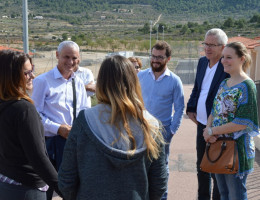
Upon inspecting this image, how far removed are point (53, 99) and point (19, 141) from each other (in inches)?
50.7

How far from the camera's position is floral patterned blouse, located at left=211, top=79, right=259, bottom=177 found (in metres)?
3.47

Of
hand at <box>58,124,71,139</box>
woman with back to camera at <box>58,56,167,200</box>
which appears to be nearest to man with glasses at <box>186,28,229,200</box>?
hand at <box>58,124,71,139</box>

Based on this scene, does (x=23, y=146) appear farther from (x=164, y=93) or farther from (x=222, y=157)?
(x=164, y=93)

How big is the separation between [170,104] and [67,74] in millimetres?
1432

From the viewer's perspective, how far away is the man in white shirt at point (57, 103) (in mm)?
3873

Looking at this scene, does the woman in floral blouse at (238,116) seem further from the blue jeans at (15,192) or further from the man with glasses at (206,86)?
the blue jeans at (15,192)

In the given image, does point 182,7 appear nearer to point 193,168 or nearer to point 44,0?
point 44,0

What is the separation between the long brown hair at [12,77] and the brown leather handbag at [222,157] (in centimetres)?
182

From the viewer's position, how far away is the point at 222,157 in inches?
142

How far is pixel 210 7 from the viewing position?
115m

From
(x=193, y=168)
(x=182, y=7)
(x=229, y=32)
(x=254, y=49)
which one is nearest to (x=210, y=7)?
(x=182, y=7)

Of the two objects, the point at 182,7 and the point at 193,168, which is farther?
the point at 182,7

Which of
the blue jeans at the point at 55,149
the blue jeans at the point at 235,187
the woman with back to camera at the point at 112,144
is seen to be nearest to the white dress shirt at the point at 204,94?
the blue jeans at the point at 235,187

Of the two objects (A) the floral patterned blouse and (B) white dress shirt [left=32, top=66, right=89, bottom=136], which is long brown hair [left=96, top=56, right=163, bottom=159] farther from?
(B) white dress shirt [left=32, top=66, right=89, bottom=136]
